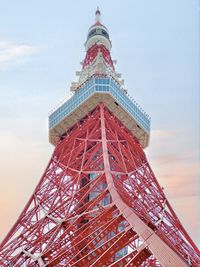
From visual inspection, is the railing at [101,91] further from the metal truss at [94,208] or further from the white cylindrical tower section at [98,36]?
the white cylindrical tower section at [98,36]

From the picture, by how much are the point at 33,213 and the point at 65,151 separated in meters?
4.26

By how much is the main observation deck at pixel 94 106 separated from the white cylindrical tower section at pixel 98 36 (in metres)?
6.29

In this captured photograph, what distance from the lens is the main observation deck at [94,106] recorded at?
1842cm

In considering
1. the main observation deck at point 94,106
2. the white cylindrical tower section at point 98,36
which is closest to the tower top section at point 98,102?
the main observation deck at point 94,106

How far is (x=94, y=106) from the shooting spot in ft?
61.6

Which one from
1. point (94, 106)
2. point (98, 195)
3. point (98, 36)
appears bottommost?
point (98, 195)

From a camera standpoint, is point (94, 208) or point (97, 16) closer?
point (94, 208)

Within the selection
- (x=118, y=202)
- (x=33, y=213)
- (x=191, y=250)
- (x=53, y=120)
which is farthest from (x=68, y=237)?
(x=53, y=120)

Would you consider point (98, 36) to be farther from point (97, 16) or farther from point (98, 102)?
point (98, 102)

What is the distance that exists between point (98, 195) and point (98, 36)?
16169mm

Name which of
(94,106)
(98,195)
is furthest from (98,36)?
(98,195)

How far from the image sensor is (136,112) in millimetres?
19953

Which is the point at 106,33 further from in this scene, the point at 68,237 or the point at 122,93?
the point at 68,237

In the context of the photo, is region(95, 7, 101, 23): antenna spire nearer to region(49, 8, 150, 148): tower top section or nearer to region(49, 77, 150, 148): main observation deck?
region(49, 8, 150, 148): tower top section
